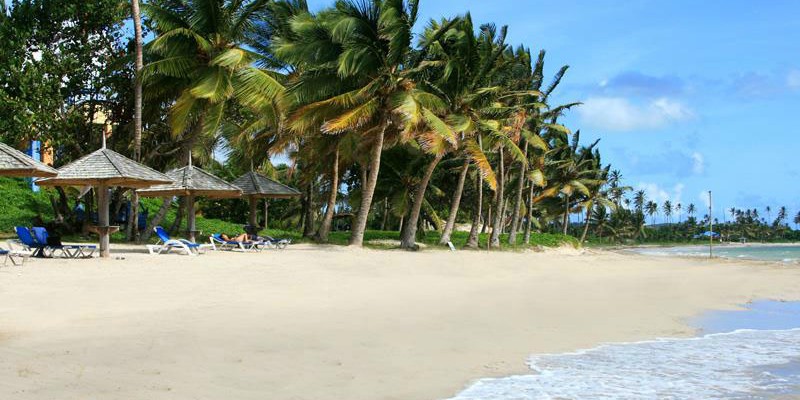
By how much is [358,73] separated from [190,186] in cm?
610

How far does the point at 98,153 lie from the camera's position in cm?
1526

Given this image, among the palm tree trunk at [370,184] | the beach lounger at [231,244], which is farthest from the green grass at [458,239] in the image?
the beach lounger at [231,244]

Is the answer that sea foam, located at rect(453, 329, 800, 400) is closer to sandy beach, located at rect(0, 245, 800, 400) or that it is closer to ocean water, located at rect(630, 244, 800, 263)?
sandy beach, located at rect(0, 245, 800, 400)

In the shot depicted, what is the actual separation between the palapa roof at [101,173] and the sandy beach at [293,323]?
6.12ft

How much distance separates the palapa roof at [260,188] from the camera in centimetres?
2198

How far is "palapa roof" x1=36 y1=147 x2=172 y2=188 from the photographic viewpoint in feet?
47.6

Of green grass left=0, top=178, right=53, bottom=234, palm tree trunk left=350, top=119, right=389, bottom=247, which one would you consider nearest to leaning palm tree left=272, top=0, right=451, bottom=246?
palm tree trunk left=350, top=119, right=389, bottom=247

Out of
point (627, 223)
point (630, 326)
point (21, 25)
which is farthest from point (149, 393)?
point (627, 223)

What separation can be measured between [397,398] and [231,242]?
1404 centimetres

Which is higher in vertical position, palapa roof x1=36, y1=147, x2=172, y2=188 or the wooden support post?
palapa roof x1=36, y1=147, x2=172, y2=188

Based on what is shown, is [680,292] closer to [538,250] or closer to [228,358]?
[228,358]

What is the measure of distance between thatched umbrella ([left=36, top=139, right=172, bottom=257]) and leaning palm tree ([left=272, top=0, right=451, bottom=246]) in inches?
229

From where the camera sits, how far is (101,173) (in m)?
14.6

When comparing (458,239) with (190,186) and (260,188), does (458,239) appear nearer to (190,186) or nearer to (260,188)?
(260,188)
